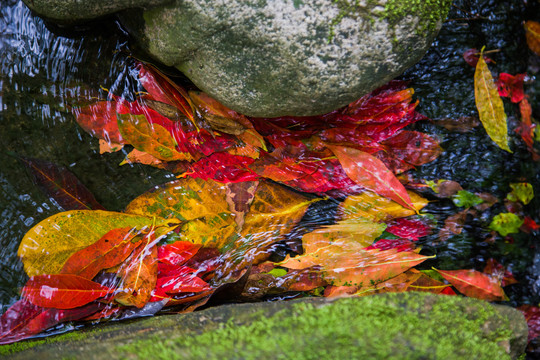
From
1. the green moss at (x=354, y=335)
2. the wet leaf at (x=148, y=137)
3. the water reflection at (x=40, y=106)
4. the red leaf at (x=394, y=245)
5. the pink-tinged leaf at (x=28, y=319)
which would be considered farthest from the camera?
the red leaf at (x=394, y=245)

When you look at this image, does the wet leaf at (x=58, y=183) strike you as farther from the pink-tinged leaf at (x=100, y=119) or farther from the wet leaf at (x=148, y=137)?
the wet leaf at (x=148, y=137)

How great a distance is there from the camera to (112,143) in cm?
208

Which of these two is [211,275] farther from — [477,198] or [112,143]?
[477,198]

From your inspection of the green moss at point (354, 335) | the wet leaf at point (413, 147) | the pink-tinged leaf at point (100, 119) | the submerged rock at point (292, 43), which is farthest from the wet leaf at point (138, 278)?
the wet leaf at point (413, 147)

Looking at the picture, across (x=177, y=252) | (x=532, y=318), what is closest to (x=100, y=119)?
(x=177, y=252)

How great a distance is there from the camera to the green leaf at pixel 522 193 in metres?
2.35

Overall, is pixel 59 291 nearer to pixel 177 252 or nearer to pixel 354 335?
pixel 177 252

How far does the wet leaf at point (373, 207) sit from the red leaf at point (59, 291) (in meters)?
1.39

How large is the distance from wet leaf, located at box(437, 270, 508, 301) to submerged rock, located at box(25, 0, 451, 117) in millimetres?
1302

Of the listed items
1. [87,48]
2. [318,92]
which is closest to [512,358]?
[318,92]

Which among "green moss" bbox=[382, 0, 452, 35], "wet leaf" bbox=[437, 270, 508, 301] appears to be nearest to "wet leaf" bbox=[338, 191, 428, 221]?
"wet leaf" bbox=[437, 270, 508, 301]

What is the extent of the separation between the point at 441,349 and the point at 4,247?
201 cm

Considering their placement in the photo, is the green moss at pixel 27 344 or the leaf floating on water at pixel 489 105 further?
the leaf floating on water at pixel 489 105

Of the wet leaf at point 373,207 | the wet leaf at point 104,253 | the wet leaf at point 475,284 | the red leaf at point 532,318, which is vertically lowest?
the red leaf at point 532,318
